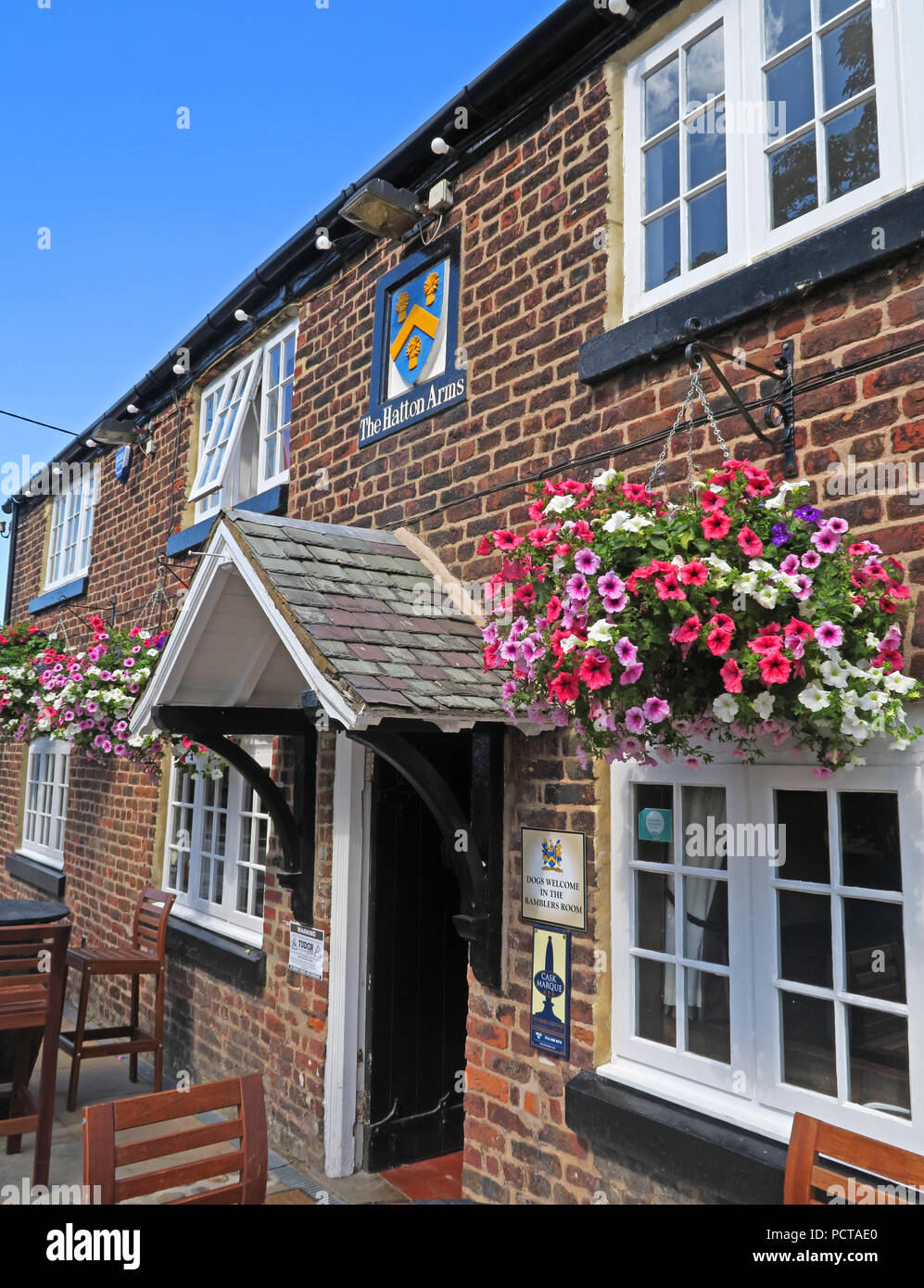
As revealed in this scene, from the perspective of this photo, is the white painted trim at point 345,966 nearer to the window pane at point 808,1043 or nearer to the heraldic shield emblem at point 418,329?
the heraldic shield emblem at point 418,329

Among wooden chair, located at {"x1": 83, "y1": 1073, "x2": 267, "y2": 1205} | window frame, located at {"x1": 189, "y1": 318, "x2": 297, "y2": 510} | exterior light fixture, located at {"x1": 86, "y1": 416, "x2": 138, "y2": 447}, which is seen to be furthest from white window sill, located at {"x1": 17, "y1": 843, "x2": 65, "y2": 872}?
wooden chair, located at {"x1": 83, "y1": 1073, "x2": 267, "y2": 1205}

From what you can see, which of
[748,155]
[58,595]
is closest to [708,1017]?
[748,155]

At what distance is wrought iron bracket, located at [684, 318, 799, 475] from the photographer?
3.14 metres

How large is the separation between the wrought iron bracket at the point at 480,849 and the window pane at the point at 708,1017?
1.01 m

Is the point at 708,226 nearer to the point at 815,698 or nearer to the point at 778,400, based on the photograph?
the point at 778,400

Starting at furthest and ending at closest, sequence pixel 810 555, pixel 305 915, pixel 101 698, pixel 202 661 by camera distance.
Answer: pixel 101 698
pixel 305 915
pixel 202 661
pixel 810 555

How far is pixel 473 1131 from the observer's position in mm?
4137

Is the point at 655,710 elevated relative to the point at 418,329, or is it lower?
lower

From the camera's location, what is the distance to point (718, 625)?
249 cm

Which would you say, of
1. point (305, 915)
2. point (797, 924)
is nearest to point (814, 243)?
point (797, 924)

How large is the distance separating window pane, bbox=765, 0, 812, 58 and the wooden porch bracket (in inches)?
155

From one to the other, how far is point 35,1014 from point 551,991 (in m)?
2.90

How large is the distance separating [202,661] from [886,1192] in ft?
12.4

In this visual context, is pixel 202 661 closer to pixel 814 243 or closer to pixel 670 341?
pixel 670 341
